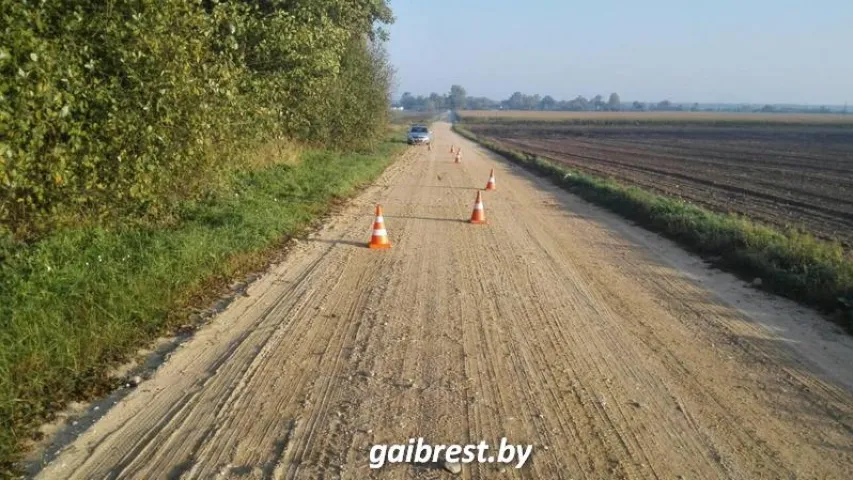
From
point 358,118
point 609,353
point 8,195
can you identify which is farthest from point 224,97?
point 358,118

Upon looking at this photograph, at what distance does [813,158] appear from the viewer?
3981 centimetres

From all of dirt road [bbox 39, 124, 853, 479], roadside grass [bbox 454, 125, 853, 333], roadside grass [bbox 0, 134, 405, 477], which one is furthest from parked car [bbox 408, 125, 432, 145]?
dirt road [bbox 39, 124, 853, 479]

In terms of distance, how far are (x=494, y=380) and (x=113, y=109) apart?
5.90 metres

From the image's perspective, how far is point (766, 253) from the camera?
9.46 metres

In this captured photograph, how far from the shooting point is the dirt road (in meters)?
3.93

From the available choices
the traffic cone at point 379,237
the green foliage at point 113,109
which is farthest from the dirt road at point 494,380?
the green foliage at point 113,109

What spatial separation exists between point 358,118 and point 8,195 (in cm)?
2247

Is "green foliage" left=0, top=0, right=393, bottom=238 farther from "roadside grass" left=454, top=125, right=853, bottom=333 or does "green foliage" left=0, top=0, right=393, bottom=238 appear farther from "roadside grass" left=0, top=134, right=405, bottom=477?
"roadside grass" left=454, top=125, right=853, bottom=333

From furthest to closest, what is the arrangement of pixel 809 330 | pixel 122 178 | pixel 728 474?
pixel 122 178
pixel 809 330
pixel 728 474

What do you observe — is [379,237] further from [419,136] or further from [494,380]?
[419,136]

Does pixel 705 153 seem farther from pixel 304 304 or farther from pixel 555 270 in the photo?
pixel 304 304

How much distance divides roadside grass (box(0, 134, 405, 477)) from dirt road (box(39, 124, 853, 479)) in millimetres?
478

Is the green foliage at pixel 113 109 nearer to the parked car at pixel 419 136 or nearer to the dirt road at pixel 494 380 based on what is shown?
the dirt road at pixel 494 380

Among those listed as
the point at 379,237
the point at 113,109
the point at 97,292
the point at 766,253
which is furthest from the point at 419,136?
the point at 97,292
